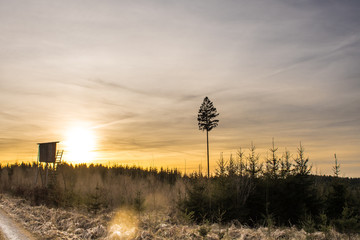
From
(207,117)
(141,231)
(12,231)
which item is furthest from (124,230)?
(207,117)

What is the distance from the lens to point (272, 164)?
753 inches

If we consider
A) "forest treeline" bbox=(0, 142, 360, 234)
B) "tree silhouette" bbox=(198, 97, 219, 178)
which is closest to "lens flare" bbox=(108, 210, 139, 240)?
"forest treeline" bbox=(0, 142, 360, 234)

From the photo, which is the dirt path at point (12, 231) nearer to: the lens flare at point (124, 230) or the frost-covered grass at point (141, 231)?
the frost-covered grass at point (141, 231)

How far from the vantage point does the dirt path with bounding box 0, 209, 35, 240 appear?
12.4 metres

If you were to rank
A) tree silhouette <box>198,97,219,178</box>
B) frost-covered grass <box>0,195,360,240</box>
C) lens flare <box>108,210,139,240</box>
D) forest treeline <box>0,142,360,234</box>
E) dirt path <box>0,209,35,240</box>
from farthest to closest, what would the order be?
tree silhouette <box>198,97,219,178</box> < forest treeline <box>0,142,360,234</box> < dirt path <box>0,209,35,240</box> < lens flare <box>108,210,139,240</box> < frost-covered grass <box>0,195,360,240</box>

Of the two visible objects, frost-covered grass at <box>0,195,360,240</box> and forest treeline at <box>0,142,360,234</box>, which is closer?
frost-covered grass at <box>0,195,360,240</box>

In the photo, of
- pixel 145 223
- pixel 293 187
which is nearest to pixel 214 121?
pixel 293 187

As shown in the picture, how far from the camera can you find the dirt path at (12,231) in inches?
490

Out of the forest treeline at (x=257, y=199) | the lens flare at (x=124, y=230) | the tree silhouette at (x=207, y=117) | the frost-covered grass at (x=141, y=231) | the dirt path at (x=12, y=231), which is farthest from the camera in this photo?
the tree silhouette at (x=207, y=117)

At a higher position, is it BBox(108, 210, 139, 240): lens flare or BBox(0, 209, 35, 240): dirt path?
BBox(108, 210, 139, 240): lens flare

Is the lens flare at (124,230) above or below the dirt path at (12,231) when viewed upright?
above

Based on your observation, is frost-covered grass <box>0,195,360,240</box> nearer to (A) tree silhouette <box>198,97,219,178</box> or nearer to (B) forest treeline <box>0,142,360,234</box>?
(B) forest treeline <box>0,142,360,234</box>

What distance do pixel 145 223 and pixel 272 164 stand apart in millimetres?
9574

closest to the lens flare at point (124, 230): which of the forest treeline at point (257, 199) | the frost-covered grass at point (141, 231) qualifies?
the frost-covered grass at point (141, 231)
